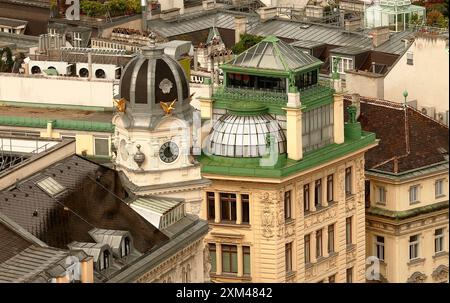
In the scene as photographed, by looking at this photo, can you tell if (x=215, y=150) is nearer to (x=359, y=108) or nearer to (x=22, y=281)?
(x=359, y=108)

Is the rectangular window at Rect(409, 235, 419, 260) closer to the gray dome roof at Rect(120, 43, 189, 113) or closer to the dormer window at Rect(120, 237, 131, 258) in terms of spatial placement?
the gray dome roof at Rect(120, 43, 189, 113)

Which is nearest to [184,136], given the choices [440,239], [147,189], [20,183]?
[147,189]

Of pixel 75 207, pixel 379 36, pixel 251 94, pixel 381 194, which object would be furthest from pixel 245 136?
pixel 379 36

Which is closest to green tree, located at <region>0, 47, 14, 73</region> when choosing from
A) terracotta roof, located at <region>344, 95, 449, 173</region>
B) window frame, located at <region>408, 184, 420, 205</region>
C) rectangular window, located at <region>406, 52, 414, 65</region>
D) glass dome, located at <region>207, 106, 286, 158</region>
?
terracotta roof, located at <region>344, 95, 449, 173</region>

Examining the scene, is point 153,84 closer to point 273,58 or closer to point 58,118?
point 273,58

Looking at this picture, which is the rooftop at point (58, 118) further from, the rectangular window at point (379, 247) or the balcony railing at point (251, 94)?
the rectangular window at point (379, 247)
